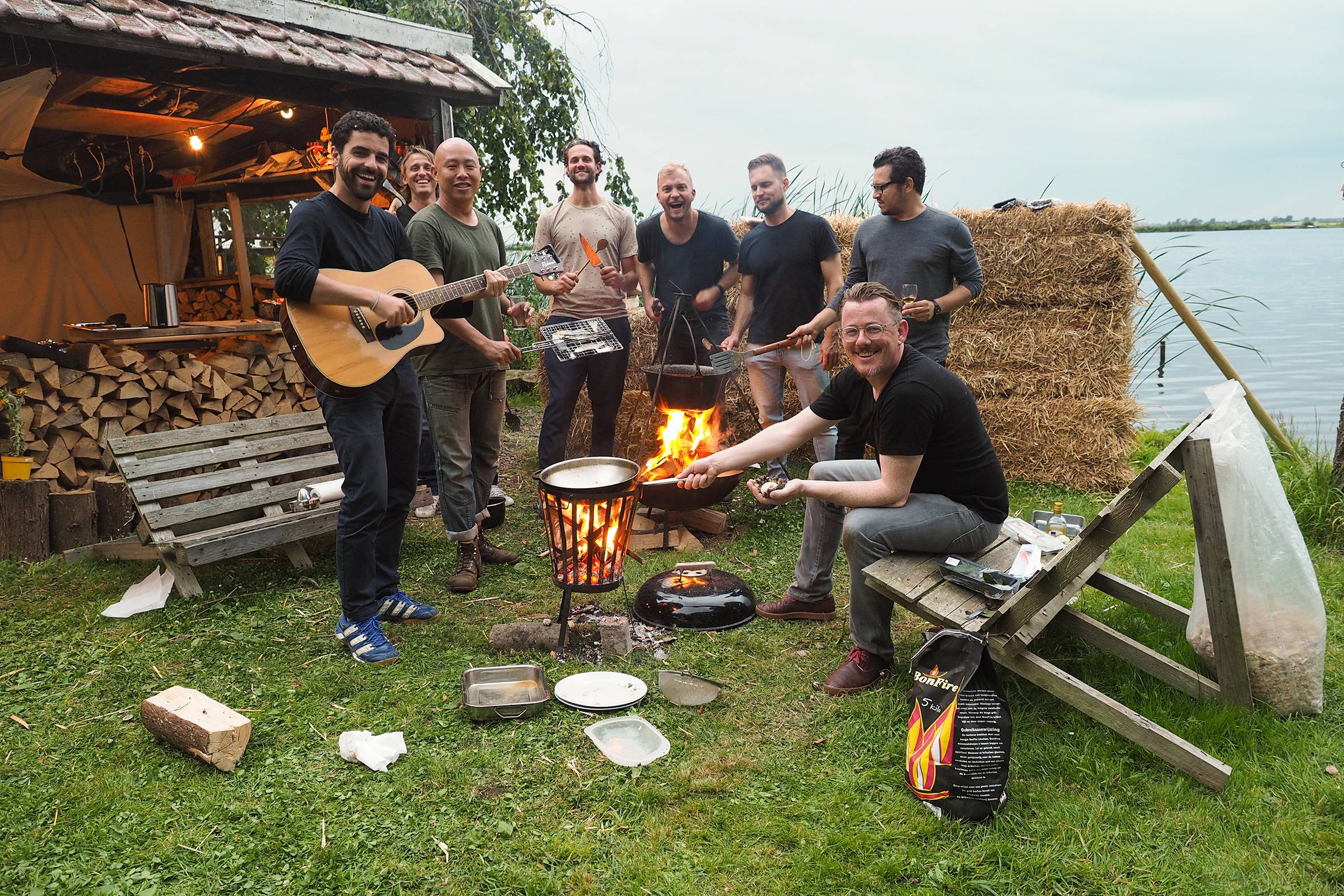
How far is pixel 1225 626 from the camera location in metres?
2.78

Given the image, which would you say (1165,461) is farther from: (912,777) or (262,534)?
(262,534)

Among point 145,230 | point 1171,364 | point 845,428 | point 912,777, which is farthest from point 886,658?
point 145,230

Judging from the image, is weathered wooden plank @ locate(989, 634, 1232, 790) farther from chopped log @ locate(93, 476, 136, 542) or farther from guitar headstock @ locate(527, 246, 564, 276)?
chopped log @ locate(93, 476, 136, 542)

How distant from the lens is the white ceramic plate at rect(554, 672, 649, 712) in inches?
129

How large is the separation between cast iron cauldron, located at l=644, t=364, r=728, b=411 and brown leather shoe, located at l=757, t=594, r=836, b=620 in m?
1.56

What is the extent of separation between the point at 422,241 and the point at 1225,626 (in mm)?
3826

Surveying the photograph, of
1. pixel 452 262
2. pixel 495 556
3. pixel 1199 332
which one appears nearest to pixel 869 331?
pixel 452 262

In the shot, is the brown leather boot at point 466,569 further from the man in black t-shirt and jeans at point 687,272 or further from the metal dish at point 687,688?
the man in black t-shirt and jeans at point 687,272

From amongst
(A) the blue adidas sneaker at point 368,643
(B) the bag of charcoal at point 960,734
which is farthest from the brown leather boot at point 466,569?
(B) the bag of charcoal at point 960,734

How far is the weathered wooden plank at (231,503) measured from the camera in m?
4.47

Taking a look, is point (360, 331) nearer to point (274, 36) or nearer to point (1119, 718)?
point (274, 36)

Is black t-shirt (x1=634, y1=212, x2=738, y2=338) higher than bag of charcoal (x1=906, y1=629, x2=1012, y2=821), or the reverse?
black t-shirt (x1=634, y1=212, x2=738, y2=338)

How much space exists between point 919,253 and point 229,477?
4.18 meters

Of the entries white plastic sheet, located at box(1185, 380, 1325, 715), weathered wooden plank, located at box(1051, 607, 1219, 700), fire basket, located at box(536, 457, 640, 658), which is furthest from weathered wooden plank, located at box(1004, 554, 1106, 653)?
fire basket, located at box(536, 457, 640, 658)
